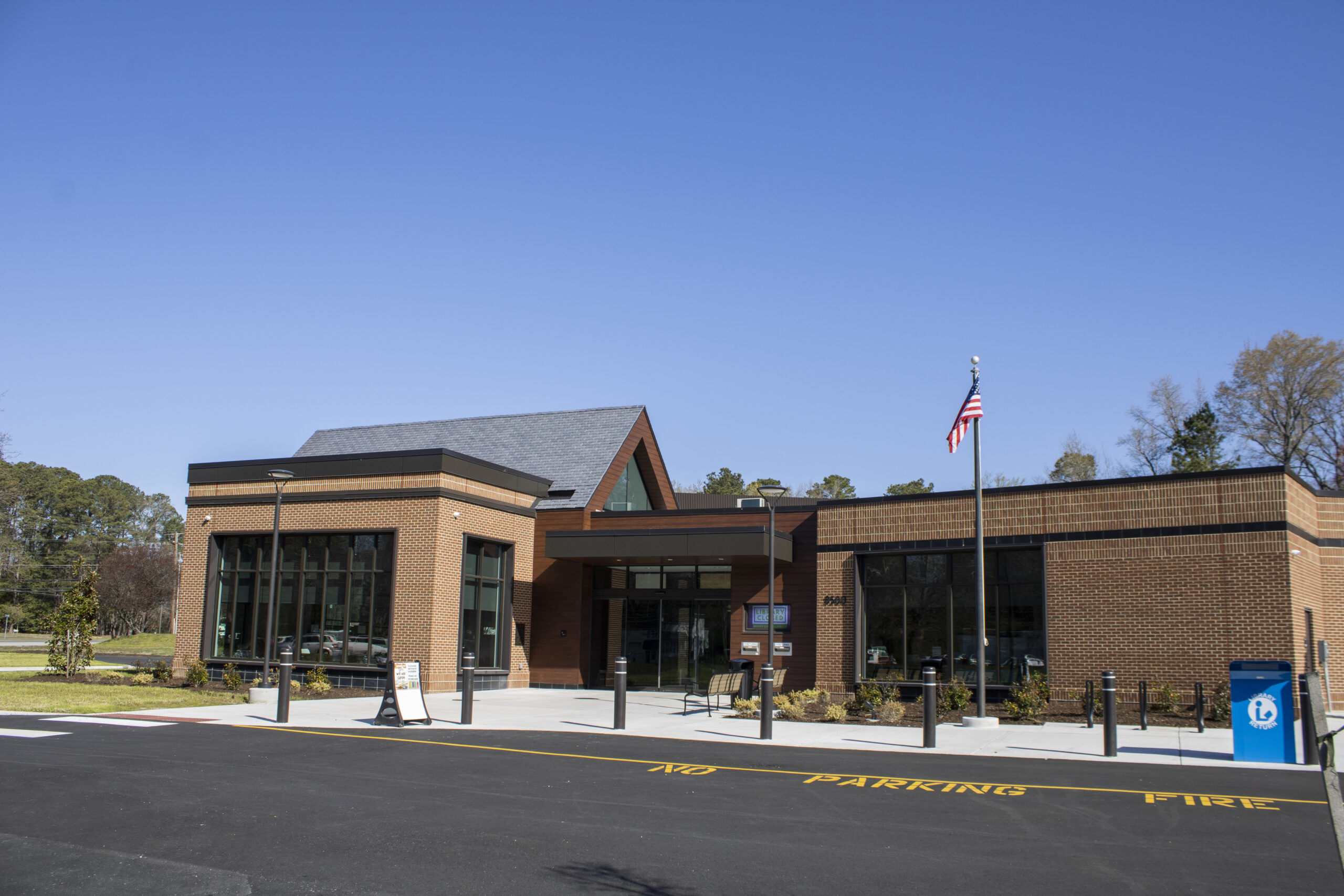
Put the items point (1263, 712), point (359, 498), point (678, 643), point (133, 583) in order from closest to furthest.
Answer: point (1263, 712) → point (359, 498) → point (678, 643) → point (133, 583)

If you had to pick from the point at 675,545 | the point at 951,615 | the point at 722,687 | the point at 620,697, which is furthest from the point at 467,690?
the point at 951,615

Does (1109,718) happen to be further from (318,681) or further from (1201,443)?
(1201,443)

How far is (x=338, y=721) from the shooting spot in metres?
17.5

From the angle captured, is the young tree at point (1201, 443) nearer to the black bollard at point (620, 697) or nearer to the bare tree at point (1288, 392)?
the bare tree at point (1288, 392)

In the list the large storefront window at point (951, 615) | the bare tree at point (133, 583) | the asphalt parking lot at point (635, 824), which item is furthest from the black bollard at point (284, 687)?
the bare tree at point (133, 583)

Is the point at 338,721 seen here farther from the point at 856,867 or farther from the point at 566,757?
the point at 856,867

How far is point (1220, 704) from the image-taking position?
18.1 m

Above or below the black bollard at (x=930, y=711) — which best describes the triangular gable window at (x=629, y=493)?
above

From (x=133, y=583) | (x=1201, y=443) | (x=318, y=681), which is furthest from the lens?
(x=133, y=583)

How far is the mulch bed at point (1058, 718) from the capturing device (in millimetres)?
18016

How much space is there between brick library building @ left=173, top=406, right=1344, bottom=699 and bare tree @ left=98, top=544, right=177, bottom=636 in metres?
56.3

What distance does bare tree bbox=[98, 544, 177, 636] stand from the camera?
7631cm

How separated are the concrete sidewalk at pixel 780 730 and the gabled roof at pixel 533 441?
890cm

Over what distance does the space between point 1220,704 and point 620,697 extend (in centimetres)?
1070
